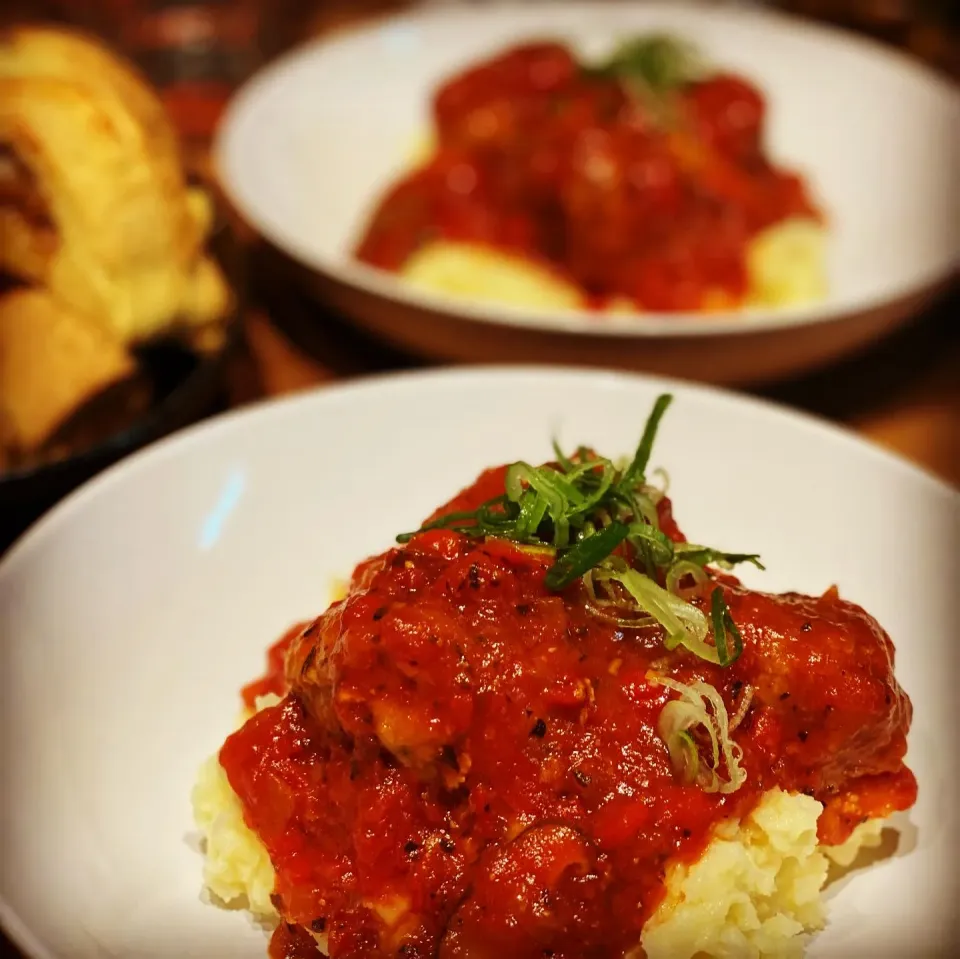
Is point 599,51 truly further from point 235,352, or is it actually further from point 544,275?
point 235,352

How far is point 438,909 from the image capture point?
2.06 metres

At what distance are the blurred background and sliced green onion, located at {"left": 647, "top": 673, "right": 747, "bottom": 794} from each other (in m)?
1.71

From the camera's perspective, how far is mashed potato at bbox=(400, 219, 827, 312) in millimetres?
4547

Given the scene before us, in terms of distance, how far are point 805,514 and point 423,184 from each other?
2675mm

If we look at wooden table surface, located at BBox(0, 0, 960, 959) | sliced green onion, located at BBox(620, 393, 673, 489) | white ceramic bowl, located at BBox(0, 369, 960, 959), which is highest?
→ sliced green onion, located at BBox(620, 393, 673, 489)

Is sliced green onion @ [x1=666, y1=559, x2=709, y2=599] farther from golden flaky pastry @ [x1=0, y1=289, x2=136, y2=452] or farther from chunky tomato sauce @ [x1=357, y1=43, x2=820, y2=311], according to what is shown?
chunky tomato sauce @ [x1=357, y1=43, x2=820, y2=311]

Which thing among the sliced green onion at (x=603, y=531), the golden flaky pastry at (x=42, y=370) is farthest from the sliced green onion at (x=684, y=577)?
the golden flaky pastry at (x=42, y=370)

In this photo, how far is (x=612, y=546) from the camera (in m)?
2.15

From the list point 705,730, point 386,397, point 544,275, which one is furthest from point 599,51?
point 705,730

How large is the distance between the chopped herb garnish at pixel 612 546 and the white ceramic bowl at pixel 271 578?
0.66 meters

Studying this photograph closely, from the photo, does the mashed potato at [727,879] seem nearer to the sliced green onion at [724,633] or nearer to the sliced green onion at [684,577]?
the sliced green onion at [724,633]

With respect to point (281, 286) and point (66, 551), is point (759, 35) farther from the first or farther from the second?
point (66, 551)

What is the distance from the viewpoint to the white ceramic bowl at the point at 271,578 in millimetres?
2217

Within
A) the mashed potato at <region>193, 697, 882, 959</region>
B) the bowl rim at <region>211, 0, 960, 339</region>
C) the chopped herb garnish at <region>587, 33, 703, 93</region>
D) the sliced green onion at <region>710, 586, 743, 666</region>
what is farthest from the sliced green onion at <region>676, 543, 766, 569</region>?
the chopped herb garnish at <region>587, 33, 703, 93</region>
